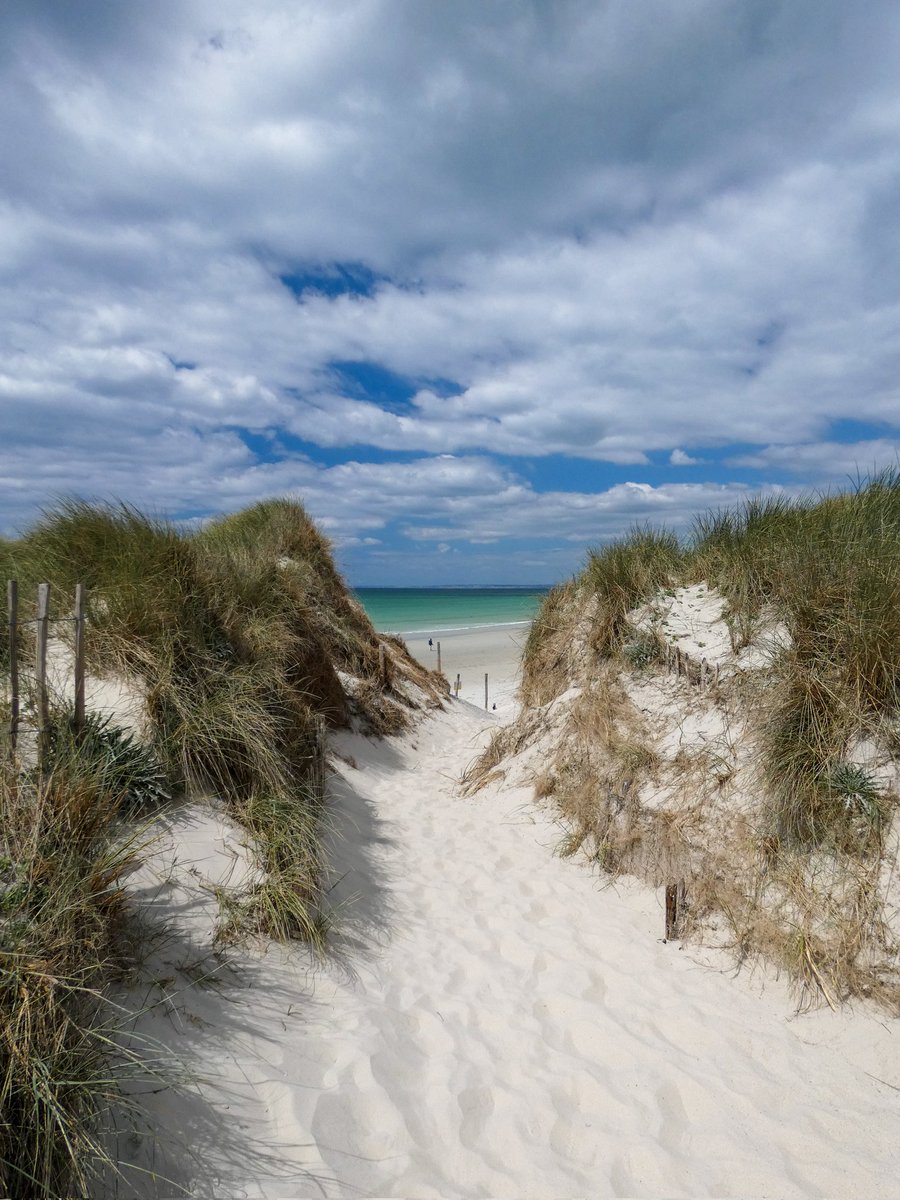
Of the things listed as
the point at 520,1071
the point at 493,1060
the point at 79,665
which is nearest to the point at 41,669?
the point at 79,665

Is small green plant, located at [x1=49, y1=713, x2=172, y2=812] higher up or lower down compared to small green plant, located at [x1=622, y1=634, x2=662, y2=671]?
lower down

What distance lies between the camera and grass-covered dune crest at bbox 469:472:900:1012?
4.34 metres

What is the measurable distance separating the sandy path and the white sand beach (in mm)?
11

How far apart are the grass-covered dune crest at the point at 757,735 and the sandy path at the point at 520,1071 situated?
52 cm

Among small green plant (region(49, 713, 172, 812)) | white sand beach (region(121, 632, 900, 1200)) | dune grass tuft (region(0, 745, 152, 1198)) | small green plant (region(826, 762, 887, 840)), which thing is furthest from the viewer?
small green plant (region(826, 762, 887, 840))

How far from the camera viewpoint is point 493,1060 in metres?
3.55

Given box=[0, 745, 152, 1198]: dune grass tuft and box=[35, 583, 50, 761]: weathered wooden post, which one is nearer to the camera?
box=[0, 745, 152, 1198]: dune grass tuft

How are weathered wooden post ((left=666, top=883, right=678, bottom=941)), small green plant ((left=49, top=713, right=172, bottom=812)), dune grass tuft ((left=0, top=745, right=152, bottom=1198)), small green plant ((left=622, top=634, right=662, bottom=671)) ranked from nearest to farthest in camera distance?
dune grass tuft ((left=0, top=745, right=152, bottom=1198)) → small green plant ((left=49, top=713, right=172, bottom=812)) → weathered wooden post ((left=666, top=883, right=678, bottom=941)) → small green plant ((left=622, top=634, right=662, bottom=671))

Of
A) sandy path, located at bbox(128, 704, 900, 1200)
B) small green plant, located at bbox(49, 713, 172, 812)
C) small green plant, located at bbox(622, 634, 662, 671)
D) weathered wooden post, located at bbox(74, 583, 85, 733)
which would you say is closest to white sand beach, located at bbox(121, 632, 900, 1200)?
sandy path, located at bbox(128, 704, 900, 1200)

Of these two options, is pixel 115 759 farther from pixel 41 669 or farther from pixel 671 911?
pixel 671 911

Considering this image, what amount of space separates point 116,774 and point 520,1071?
10.1 ft

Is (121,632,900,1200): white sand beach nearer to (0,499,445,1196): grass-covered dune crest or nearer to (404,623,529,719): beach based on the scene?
(0,499,445,1196): grass-covered dune crest

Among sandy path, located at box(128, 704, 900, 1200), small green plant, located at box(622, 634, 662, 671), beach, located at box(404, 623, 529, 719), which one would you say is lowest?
beach, located at box(404, 623, 529, 719)

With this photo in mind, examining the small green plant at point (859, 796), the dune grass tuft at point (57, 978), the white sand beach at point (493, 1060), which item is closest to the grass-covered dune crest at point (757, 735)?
the small green plant at point (859, 796)
